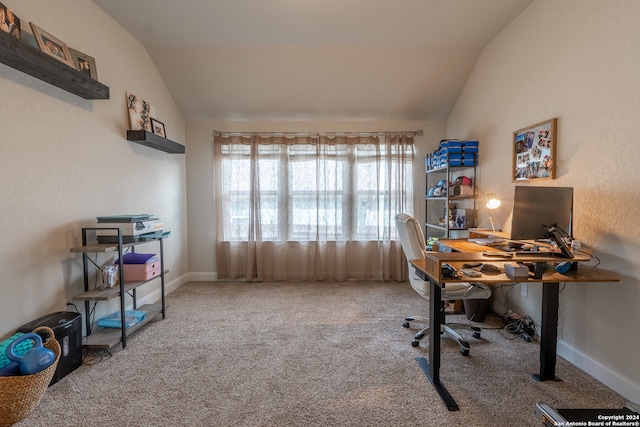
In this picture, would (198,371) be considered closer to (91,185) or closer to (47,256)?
(47,256)

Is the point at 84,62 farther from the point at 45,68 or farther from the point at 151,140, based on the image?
the point at 151,140

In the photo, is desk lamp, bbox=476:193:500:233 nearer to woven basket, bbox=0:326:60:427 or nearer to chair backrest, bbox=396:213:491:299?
chair backrest, bbox=396:213:491:299

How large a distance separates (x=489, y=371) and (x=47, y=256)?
331cm

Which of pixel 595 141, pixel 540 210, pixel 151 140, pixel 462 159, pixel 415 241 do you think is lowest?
pixel 415 241

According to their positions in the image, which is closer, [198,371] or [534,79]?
[198,371]

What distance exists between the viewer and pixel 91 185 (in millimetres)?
2375

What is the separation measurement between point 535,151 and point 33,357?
3814mm

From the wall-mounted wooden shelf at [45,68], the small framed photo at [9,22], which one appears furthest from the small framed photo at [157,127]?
the small framed photo at [9,22]

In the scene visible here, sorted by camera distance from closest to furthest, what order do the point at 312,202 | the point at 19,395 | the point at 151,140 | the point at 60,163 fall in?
the point at 19,395 → the point at 60,163 → the point at 151,140 → the point at 312,202

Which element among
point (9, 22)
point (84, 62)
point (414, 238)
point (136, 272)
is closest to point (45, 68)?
point (9, 22)

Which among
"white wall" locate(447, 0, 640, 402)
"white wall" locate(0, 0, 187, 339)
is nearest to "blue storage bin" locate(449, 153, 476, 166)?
"white wall" locate(447, 0, 640, 402)

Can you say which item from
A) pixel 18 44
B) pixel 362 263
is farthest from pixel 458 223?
pixel 18 44

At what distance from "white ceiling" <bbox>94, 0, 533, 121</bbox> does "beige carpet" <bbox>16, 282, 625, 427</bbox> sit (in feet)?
9.16

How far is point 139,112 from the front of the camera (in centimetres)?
296
